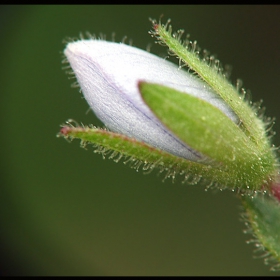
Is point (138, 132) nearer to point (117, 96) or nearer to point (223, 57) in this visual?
point (117, 96)

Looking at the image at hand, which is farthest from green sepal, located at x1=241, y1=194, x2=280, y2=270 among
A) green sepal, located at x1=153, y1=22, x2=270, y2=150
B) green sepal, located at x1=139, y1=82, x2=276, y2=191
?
green sepal, located at x1=153, y1=22, x2=270, y2=150

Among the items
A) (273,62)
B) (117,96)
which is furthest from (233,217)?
(117,96)

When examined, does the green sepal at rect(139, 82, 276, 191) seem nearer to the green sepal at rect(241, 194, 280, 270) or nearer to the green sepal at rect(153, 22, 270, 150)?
the green sepal at rect(153, 22, 270, 150)

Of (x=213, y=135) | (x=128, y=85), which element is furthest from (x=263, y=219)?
(x=128, y=85)

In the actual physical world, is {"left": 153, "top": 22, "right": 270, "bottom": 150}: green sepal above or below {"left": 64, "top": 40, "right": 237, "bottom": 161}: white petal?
above

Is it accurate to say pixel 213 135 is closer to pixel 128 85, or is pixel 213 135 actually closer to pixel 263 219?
pixel 128 85
